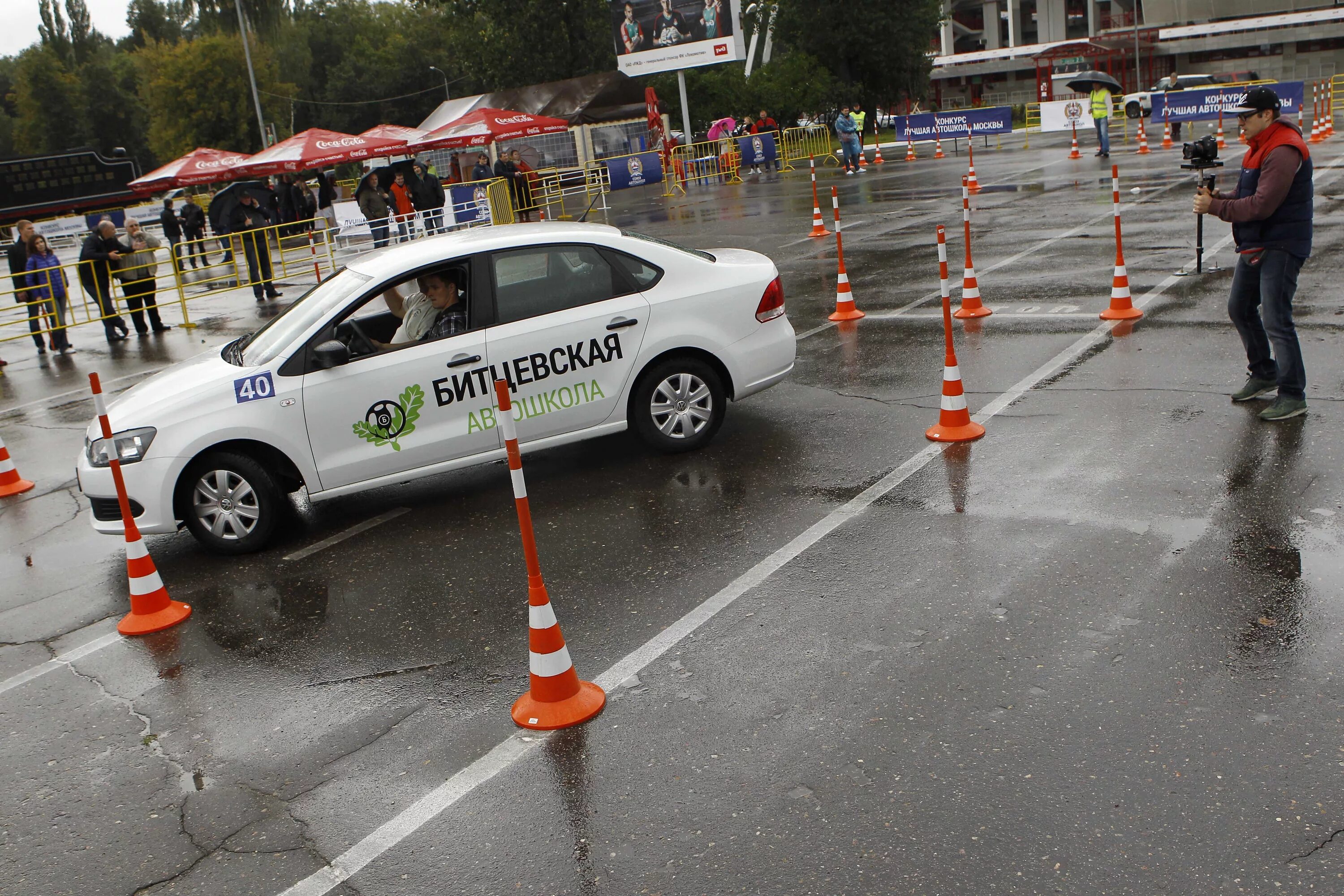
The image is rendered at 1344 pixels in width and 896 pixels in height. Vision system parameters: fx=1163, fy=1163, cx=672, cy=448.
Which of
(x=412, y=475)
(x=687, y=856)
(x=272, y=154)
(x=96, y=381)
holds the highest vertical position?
(x=272, y=154)

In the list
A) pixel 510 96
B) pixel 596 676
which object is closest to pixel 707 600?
pixel 596 676

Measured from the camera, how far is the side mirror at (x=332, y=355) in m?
6.93

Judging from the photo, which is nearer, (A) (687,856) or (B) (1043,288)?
(A) (687,856)

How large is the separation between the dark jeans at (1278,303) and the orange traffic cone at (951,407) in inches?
72.6

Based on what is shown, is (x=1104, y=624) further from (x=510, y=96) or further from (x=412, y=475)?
(x=510, y=96)

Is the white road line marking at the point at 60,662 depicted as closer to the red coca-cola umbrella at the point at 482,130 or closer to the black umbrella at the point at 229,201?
the black umbrella at the point at 229,201

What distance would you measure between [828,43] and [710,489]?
178 ft

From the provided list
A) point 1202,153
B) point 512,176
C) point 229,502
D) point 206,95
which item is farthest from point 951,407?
point 206,95

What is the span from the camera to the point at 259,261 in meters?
21.1

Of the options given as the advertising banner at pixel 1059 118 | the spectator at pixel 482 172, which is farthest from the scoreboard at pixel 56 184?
the advertising banner at pixel 1059 118

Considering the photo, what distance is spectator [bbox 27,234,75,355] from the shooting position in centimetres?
1756

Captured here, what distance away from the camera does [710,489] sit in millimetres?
7527

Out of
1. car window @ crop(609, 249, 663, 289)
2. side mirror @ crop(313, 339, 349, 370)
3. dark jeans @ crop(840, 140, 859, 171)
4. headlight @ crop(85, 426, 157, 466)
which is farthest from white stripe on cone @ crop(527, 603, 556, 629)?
dark jeans @ crop(840, 140, 859, 171)

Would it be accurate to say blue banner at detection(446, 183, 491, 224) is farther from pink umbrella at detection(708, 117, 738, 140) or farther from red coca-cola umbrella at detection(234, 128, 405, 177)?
pink umbrella at detection(708, 117, 738, 140)
